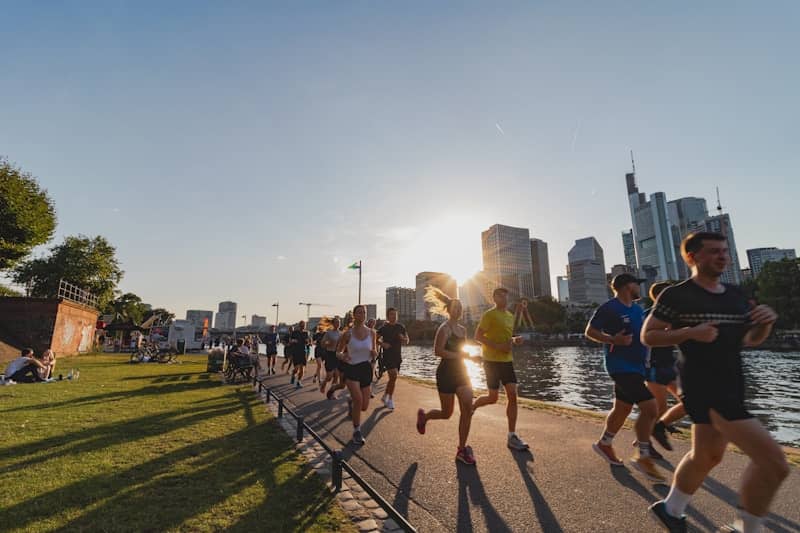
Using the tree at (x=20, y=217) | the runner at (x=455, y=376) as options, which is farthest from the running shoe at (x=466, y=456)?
the tree at (x=20, y=217)

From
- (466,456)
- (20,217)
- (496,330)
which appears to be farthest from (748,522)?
(20,217)

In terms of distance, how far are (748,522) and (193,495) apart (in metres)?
4.73

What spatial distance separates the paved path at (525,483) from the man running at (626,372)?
0.76 ft

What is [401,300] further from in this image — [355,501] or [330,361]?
[355,501]

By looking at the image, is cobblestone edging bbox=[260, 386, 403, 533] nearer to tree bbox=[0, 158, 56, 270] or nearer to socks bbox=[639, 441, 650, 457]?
socks bbox=[639, 441, 650, 457]

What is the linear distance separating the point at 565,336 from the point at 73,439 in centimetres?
11833

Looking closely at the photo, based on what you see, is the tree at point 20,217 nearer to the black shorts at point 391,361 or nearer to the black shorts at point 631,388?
the black shorts at point 391,361

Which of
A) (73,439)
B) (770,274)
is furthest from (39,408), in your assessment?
(770,274)

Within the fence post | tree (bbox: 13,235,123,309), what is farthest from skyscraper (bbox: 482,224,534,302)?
the fence post

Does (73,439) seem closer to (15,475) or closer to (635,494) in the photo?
(15,475)

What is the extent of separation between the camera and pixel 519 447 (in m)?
5.84

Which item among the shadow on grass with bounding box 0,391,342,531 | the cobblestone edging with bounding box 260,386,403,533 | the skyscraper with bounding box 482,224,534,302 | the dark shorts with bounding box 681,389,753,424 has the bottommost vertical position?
the cobblestone edging with bounding box 260,386,403,533

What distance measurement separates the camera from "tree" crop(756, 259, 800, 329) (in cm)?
6266

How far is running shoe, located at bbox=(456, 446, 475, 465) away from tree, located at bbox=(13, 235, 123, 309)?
2624 inches
